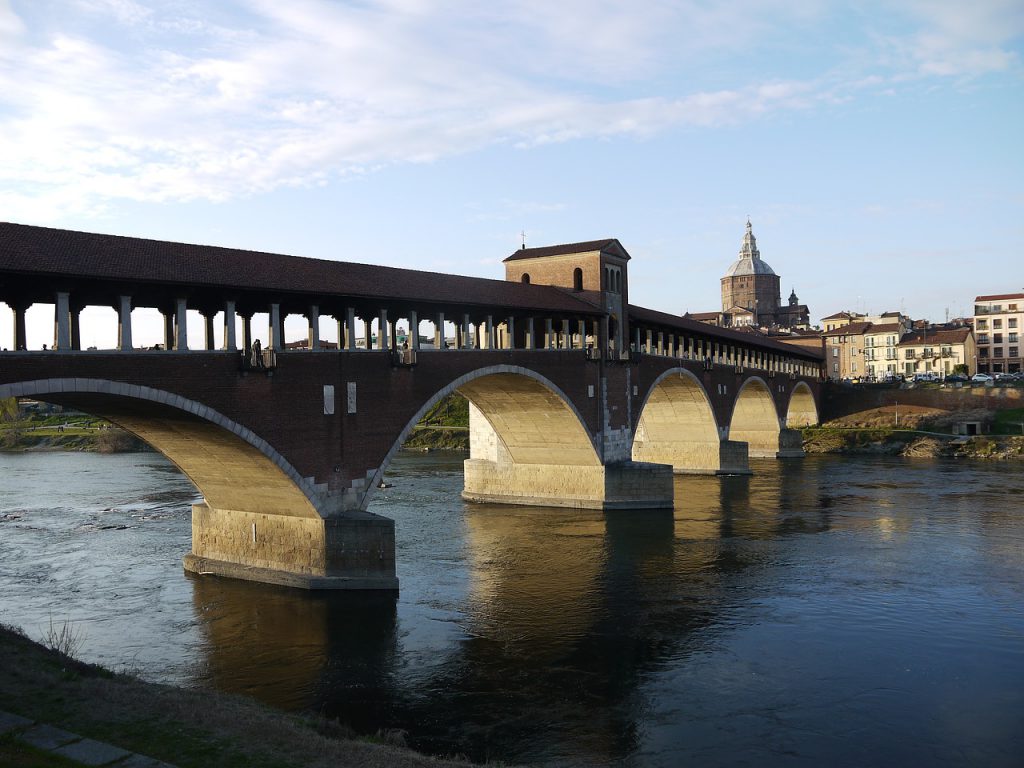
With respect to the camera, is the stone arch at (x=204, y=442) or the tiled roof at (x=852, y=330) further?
the tiled roof at (x=852, y=330)

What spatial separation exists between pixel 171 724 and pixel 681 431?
167 feet

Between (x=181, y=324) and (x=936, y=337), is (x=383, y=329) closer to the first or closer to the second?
(x=181, y=324)

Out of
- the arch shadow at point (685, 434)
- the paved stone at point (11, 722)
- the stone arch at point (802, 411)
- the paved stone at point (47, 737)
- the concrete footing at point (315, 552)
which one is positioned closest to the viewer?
the paved stone at point (47, 737)

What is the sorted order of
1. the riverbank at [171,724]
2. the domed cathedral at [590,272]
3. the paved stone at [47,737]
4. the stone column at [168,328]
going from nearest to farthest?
the paved stone at [47,737] → the riverbank at [171,724] → the stone column at [168,328] → the domed cathedral at [590,272]

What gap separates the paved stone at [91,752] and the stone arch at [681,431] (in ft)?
158

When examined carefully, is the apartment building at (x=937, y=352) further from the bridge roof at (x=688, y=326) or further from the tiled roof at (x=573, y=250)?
the tiled roof at (x=573, y=250)

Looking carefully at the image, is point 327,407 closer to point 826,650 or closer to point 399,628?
point 399,628

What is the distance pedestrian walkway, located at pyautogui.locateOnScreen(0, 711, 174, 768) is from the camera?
461 inches

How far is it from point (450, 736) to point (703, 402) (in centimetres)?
4545

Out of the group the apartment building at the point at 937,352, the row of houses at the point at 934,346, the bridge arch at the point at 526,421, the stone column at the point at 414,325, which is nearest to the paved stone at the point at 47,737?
the stone column at the point at 414,325

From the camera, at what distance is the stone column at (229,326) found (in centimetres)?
2472

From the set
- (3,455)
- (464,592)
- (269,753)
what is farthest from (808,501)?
(3,455)

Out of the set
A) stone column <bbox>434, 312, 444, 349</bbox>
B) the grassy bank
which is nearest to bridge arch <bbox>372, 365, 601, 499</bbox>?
stone column <bbox>434, 312, 444, 349</bbox>

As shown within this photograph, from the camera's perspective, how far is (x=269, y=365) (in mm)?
25484
